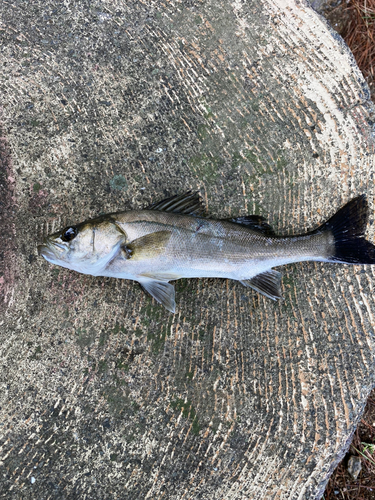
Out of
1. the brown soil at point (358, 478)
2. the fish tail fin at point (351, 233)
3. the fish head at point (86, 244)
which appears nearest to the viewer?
the fish head at point (86, 244)

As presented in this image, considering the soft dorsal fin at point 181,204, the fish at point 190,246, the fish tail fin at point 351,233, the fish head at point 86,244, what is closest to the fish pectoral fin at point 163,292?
the fish at point 190,246

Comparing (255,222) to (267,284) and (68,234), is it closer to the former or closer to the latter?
(267,284)

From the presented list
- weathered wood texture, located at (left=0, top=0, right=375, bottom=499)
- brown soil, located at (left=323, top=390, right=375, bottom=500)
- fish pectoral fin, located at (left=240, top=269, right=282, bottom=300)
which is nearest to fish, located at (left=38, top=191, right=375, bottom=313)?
fish pectoral fin, located at (left=240, top=269, right=282, bottom=300)

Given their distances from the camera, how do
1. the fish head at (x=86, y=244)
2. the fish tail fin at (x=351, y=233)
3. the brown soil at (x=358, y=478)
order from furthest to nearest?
the brown soil at (x=358, y=478) < the fish tail fin at (x=351, y=233) < the fish head at (x=86, y=244)

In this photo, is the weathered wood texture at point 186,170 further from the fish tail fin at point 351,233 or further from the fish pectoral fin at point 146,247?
the fish pectoral fin at point 146,247

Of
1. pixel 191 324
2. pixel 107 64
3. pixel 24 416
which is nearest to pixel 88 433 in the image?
Result: pixel 24 416

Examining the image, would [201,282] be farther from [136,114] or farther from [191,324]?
[136,114]

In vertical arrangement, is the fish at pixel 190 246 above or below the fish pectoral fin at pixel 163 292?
above
